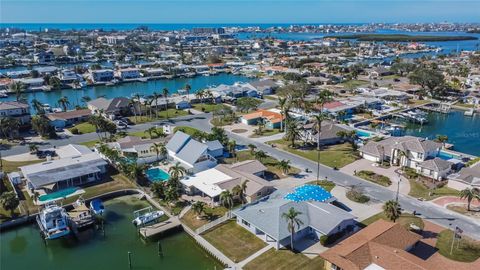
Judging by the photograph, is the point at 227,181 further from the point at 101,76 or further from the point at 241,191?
the point at 101,76

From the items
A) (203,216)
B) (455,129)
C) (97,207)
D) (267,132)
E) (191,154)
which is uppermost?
(191,154)

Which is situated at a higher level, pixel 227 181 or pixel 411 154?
pixel 227 181

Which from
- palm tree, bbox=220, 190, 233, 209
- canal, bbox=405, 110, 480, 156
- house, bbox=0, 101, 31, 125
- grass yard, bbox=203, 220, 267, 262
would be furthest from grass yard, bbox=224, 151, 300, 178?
house, bbox=0, 101, 31, 125

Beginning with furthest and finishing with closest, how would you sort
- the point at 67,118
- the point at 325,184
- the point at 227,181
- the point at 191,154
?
the point at 67,118 < the point at 191,154 < the point at 325,184 < the point at 227,181

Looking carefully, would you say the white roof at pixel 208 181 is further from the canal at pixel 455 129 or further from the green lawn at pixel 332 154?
the canal at pixel 455 129

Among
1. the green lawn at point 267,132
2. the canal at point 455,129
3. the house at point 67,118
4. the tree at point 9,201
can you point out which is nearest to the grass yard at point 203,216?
the tree at point 9,201

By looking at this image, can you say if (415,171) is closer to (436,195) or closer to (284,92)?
(436,195)

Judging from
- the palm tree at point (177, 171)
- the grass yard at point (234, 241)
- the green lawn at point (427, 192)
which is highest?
the palm tree at point (177, 171)

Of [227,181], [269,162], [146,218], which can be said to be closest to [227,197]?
[227,181]
